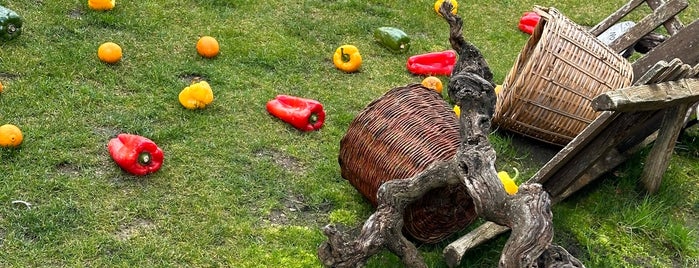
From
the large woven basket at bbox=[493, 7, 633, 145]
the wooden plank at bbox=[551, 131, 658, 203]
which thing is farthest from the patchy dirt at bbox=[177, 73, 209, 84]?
the wooden plank at bbox=[551, 131, 658, 203]

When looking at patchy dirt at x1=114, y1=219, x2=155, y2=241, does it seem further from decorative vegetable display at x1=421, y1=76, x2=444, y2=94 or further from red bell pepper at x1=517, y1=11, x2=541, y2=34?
red bell pepper at x1=517, y1=11, x2=541, y2=34

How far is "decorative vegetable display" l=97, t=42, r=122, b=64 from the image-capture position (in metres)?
5.74

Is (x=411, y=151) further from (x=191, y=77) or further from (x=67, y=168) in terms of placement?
(x=191, y=77)

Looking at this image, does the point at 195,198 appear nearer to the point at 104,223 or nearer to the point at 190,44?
the point at 104,223

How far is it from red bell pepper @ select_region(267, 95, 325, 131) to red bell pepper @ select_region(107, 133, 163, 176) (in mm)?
1087

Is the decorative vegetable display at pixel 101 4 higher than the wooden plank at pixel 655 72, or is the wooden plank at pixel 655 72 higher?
the wooden plank at pixel 655 72

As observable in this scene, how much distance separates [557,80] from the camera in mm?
5309

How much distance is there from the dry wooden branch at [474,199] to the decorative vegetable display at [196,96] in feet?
6.42

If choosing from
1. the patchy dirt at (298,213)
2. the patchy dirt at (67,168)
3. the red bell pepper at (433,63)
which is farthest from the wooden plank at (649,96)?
the patchy dirt at (67,168)

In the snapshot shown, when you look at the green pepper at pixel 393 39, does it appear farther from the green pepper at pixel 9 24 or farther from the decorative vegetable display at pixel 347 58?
the green pepper at pixel 9 24

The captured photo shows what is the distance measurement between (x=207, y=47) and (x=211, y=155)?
57.2 inches

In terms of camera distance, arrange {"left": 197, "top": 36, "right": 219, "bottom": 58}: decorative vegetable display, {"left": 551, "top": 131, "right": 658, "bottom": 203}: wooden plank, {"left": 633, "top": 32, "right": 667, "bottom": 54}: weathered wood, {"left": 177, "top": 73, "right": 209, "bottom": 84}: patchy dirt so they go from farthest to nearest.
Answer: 1. {"left": 633, "top": 32, "right": 667, "bottom": 54}: weathered wood
2. {"left": 197, "top": 36, "right": 219, "bottom": 58}: decorative vegetable display
3. {"left": 177, "top": 73, "right": 209, "bottom": 84}: patchy dirt
4. {"left": 551, "top": 131, "right": 658, "bottom": 203}: wooden plank

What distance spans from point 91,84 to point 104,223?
1672 millimetres

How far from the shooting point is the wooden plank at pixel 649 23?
19.7ft
